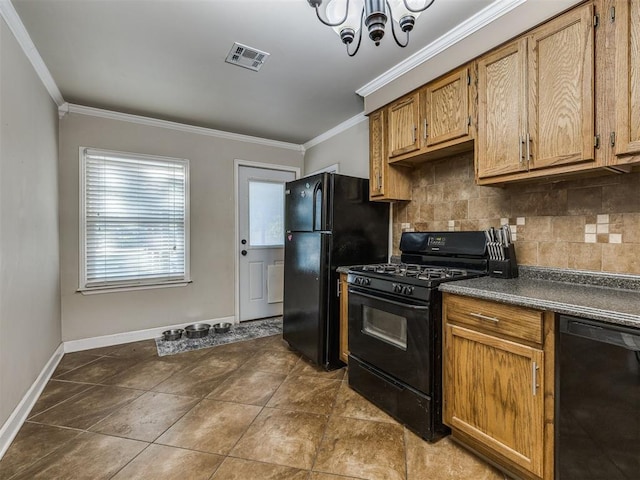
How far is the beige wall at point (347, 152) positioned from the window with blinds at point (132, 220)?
1617 millimetres

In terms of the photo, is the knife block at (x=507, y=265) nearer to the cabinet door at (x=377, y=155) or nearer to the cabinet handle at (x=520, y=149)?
the cabinet handle at (x=520, y=149)

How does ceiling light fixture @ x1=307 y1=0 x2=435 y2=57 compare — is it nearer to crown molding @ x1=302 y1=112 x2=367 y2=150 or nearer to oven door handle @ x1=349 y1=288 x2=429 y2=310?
oven door handle @ x1=349 y1=288 x2=429 y2=310

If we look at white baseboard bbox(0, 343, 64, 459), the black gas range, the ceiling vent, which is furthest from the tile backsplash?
white baseboard bbox(0, 343, 64, 459)

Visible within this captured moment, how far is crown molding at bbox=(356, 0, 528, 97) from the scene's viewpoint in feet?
5.72

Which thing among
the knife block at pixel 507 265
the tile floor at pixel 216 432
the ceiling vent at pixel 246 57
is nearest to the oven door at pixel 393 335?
the tile floor at pixel 216 432

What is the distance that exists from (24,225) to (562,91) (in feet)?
10.7

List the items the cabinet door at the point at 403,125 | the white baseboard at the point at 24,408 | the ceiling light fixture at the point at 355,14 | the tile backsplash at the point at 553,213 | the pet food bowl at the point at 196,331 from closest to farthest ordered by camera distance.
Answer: the ceiling light fixture at the point at 355,14
the tile backsplash at the point at 553,213
the white baseboard at the point at 24,408
the cabinet door at the point at 403,125
the pet food bowl at the point at 196,331

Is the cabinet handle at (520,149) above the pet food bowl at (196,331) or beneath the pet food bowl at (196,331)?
above

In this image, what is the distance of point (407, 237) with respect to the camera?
2689mm

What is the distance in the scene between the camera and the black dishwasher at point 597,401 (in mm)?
1076

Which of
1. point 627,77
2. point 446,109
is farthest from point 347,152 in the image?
point 627,77

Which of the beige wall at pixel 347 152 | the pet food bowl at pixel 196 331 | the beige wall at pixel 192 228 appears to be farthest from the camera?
the pet food bowl at pixel 196 331

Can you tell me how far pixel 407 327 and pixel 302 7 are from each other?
1.92m

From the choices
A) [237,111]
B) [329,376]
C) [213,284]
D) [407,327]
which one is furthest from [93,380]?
[237,111]
